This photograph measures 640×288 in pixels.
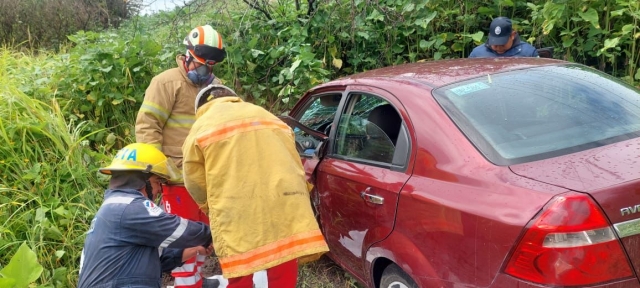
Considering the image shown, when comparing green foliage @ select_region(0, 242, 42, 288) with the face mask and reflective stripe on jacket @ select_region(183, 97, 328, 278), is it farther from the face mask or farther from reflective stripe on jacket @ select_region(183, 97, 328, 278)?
reflective stripe on jacket @ select_region(183, 97, 328, 278)

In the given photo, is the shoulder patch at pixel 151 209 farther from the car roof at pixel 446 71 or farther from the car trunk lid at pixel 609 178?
the car trunk lid at pixel 609 178

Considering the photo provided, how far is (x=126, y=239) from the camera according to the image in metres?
2.31

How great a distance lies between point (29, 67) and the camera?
592cm

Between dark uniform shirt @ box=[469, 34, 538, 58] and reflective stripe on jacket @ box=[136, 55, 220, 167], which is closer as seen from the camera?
reflective stripe on jacket @ box=[136, 55, 220, 167]

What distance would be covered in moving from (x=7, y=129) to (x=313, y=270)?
292cm

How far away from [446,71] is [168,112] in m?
1.88

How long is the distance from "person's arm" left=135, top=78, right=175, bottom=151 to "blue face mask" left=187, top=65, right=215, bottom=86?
179mm

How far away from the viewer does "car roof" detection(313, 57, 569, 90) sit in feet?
8.44

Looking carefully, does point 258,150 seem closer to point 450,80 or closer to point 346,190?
point 346,190

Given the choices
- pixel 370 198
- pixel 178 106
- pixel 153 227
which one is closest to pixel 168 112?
pixel 178 106

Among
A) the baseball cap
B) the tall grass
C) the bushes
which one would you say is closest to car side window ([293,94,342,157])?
the baseball cap

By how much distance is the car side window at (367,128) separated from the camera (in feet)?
8.76

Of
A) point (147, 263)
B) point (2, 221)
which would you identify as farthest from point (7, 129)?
point (147, 263)

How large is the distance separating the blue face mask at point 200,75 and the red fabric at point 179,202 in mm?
738
